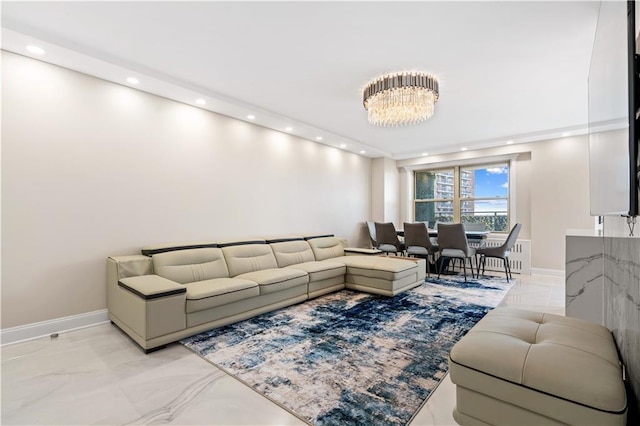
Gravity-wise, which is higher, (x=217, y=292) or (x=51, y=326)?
(x=217, y=292)

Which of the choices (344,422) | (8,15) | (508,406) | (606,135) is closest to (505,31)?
(606,135)

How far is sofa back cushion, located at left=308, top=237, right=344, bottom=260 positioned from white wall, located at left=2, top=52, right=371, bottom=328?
911mm

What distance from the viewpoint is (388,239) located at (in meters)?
5.99

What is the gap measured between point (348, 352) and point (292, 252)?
2.28m

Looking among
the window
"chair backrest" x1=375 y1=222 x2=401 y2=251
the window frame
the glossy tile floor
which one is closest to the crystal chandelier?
the glossy tile floor

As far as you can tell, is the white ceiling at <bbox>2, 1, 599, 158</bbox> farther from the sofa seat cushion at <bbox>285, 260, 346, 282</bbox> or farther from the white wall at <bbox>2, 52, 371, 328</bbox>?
the sofa seat cushion at <bbox>285, 260, 346, 282</bbox>

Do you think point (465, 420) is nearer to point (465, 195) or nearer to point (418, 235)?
point (418, 235)

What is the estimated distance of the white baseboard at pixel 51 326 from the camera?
2582 millimetres

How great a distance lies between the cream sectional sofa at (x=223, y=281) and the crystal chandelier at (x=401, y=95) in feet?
6.70

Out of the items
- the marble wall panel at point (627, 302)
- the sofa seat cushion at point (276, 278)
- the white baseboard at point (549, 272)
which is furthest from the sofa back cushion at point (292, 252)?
the white baseboard at point (549, 272)

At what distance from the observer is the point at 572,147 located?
207 inches

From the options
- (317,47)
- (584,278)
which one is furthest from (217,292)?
(584,278)

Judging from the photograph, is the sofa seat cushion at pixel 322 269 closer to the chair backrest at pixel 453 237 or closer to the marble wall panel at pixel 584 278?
the chair backrest at pixel 453 237

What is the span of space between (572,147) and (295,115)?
4967 mm
